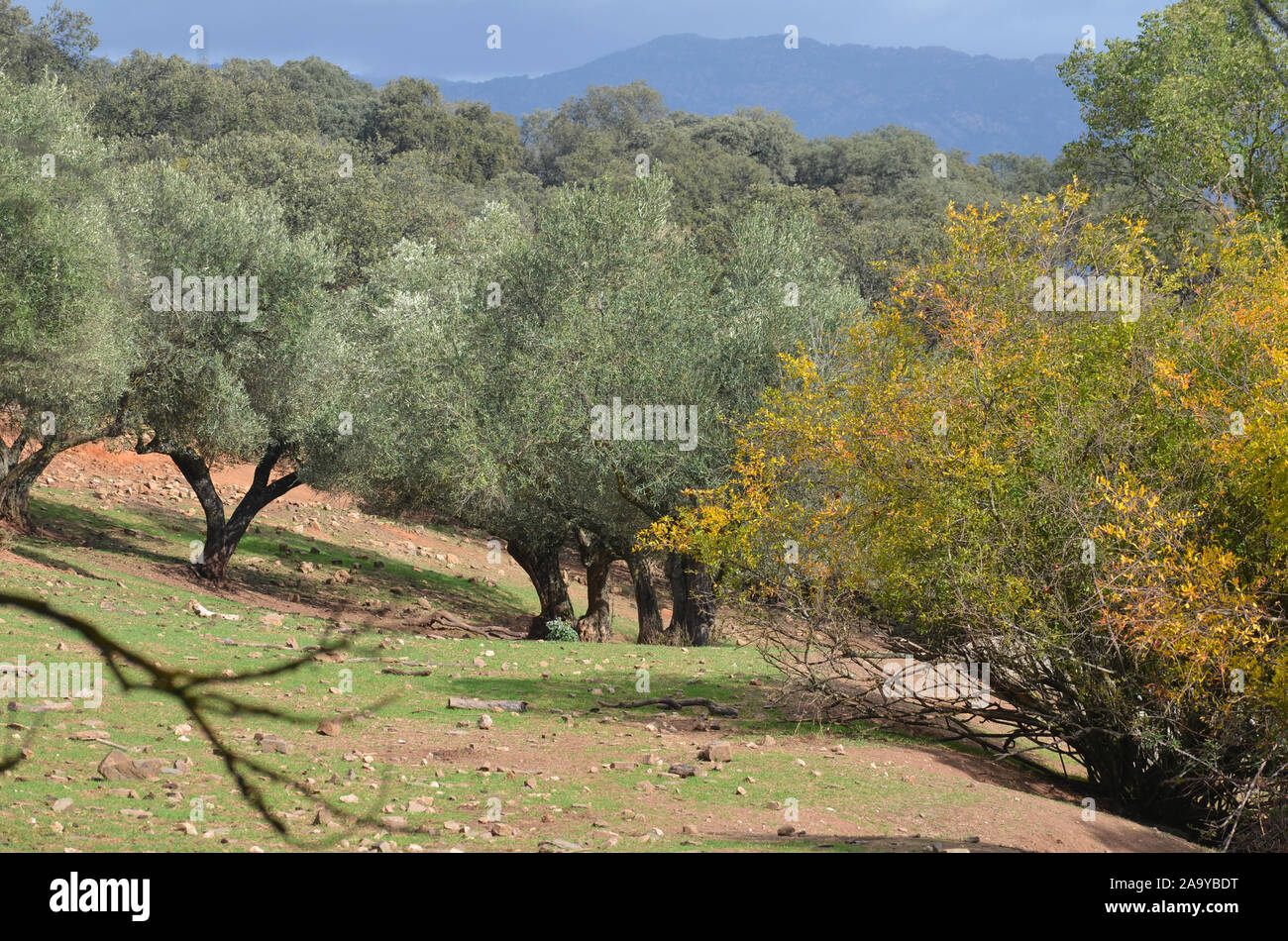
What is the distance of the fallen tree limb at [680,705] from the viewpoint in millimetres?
16031

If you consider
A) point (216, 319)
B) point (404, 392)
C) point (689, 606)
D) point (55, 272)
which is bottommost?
point (689, 606)

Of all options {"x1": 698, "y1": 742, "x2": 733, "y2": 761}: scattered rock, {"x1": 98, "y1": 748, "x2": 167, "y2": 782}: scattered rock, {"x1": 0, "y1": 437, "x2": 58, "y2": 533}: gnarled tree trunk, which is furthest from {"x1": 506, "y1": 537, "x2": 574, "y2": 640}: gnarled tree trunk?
{"x1": 98, "y1": 748, "x2": 167, "y2": 782}: scattered rock

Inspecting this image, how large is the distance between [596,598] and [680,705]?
35.9ft

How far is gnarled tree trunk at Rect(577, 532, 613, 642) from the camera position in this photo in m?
26.7

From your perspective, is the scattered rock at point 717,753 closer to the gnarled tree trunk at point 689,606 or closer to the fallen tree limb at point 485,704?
the fallen tree limb at point 485,704

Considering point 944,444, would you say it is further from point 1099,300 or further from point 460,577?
point 460,577

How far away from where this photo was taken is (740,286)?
27516mm

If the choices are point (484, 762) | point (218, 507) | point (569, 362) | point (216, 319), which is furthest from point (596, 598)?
point (484, 762)

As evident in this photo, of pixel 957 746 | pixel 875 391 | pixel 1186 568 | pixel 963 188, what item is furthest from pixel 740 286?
pixel 963 188

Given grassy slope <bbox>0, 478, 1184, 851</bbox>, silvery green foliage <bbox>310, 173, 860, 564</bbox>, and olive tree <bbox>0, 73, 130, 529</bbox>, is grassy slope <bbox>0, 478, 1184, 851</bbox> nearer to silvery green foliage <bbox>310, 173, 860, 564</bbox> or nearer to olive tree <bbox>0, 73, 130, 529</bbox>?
olive tree <bbox>0, 73, 130, 529</bbox>

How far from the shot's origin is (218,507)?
28.2 meters

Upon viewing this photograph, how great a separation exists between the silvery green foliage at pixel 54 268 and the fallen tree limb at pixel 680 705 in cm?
1372

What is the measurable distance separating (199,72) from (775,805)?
8006 centimetres

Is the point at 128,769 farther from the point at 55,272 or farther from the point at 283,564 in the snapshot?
the point at 283,564
